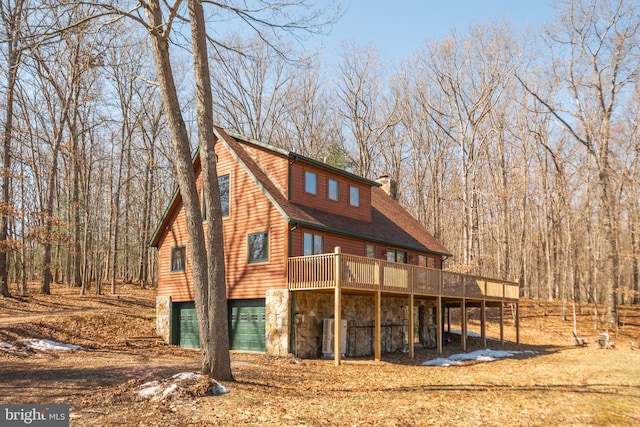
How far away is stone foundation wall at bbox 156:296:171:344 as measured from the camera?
72.6 ft

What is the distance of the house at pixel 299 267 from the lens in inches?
706

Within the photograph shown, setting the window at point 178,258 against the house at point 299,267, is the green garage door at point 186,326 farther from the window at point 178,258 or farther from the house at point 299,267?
the window at point 178,258

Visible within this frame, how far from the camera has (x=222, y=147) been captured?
20953mm

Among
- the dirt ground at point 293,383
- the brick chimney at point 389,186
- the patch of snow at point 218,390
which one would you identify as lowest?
the dirt ground at point 293,383

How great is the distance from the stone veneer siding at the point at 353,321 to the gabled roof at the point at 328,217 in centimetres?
259

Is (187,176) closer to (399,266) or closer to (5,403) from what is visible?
(5,403)

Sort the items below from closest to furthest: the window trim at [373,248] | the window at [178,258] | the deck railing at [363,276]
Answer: the deck railing at [363,276]
the window trim at [373,248]
the window at [178,258]

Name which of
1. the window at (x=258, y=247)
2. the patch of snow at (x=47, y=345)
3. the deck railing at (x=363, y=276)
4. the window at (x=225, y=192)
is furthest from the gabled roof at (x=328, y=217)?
the patch of snow at (x=47, y=345)

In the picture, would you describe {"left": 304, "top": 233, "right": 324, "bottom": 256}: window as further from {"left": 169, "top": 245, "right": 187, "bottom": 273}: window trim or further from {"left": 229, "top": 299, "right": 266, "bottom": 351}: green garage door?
{"left": 169, "top": 245, "right": 187, "bottom": 273}: window trim

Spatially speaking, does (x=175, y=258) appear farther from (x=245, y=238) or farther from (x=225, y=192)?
(x=245, y=238)

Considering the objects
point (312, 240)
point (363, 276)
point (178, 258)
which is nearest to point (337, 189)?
point (312, 240)

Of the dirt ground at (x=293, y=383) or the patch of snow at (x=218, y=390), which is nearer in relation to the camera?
the dirt ground at (x=293, y=383)

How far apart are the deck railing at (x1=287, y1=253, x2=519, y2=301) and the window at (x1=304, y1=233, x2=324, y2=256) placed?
3.80ft

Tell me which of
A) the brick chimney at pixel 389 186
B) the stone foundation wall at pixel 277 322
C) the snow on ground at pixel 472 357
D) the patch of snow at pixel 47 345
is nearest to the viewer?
the patch of snow at pixel 47 345
